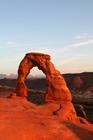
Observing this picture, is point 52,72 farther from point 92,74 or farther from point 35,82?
point 35,82

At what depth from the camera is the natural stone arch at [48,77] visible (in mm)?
10906

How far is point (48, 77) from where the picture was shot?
455 inches

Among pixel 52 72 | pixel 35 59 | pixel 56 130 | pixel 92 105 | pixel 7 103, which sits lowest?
pixel 92 105

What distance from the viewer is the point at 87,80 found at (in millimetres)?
51500

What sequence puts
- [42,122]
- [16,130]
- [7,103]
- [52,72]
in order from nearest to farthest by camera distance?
1. [16,130]
2. [42,122]
3. [7,103]
4. [52,72]

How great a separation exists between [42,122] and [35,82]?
60299mm

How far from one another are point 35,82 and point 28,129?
201 ft

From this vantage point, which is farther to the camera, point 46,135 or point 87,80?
point 87,80

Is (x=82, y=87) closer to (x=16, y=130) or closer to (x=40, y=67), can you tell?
(x=40, y=67)

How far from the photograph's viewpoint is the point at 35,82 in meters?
66.5

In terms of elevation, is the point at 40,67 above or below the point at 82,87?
above

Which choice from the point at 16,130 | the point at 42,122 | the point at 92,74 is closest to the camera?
the point at 16,130

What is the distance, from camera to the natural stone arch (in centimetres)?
1091

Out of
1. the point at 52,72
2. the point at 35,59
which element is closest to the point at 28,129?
the point at 52,72
